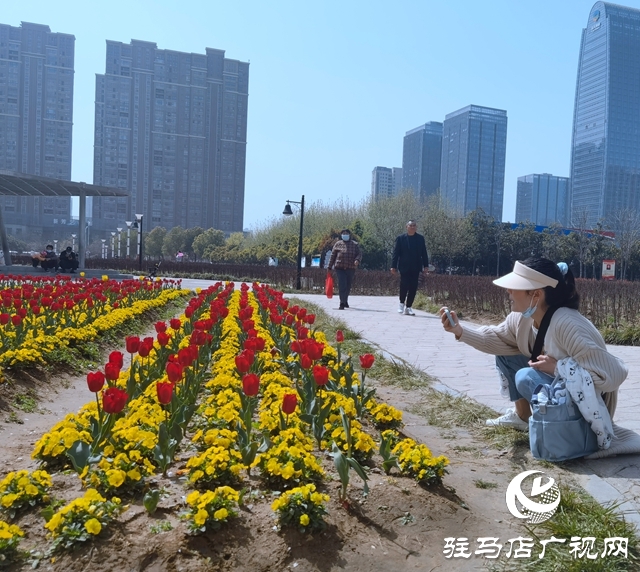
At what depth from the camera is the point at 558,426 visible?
352cm

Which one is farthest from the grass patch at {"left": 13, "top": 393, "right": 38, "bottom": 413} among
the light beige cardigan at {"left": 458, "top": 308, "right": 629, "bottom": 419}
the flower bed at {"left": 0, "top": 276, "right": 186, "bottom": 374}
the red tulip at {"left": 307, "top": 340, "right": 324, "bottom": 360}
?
the light beige cardigan at {"left": 458, "top": 308, "right": 629, "bottom": 419}

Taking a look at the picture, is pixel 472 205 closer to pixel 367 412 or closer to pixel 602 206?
pixel 602 206

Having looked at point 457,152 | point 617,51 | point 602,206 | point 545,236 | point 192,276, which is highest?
point 617,51

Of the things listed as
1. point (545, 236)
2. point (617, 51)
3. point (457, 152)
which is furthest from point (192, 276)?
point (617, 51)

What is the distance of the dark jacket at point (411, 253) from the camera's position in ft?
38.0

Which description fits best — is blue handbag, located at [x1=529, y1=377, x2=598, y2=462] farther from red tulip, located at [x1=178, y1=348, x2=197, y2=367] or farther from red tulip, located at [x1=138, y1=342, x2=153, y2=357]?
red tulip, located at [x1=138, y1=342, x2=153, y2=357]

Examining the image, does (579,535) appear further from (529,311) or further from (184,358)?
(184,358)

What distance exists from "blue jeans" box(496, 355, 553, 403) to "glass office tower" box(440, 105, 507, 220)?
374 ft

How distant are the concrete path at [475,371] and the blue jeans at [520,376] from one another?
17.7 inches

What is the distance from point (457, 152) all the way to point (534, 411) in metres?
121

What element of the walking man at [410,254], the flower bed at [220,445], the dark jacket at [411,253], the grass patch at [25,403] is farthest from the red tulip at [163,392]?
the dark jacket at [411,253]

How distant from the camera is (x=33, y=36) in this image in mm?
104125

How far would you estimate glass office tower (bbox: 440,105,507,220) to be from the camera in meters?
117

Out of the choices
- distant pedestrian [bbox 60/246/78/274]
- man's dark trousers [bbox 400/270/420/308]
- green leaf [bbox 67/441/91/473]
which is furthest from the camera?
distant pedestrian [bbox 60/246/78/274]
